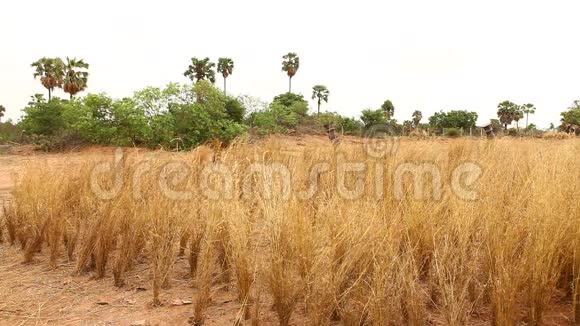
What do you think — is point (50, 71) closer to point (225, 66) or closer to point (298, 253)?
point (225, 66)

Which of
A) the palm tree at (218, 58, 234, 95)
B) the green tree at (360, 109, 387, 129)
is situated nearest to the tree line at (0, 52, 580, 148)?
the green tree at (360, 109, 387, 129)

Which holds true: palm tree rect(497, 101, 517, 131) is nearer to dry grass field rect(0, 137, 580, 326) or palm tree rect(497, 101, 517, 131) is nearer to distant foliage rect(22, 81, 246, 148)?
distant foliage rect(22, 81, 246, 148)

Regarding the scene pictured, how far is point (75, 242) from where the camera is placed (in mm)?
3795

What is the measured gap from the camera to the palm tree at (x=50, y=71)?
101 ft

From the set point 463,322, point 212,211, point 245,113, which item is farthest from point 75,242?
point 245,113

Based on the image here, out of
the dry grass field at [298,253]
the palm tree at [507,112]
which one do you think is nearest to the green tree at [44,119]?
the dry grass field at [298,253]

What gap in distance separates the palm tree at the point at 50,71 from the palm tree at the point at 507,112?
38597 millimetres

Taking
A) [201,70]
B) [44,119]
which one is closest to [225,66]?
[201,70]

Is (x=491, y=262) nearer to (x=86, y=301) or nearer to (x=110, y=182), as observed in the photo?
(x=86, y=301)

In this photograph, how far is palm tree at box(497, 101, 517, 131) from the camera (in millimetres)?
37719

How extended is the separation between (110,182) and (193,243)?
1.78m

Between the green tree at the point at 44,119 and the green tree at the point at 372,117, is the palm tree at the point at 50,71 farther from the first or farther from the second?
the green tree at the point at 372,117

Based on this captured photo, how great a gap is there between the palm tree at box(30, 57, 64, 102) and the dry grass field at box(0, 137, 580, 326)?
3134 cm

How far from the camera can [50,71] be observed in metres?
31.1
